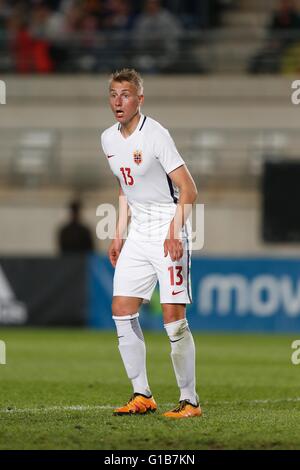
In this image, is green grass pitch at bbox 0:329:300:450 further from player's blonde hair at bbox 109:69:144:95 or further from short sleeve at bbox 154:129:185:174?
player's blonde hair at bbox 109:69:144:95

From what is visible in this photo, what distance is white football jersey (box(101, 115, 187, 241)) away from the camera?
25.4 ft

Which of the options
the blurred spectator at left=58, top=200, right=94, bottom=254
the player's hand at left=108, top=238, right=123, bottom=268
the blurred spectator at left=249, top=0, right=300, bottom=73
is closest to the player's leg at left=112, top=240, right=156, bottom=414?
the player's hand at left=108, top=238, right=123, bottom=268

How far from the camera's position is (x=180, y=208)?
25.0ft

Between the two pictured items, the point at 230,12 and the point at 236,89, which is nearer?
the point at 236,89

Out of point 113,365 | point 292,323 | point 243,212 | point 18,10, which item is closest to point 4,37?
point 18,10

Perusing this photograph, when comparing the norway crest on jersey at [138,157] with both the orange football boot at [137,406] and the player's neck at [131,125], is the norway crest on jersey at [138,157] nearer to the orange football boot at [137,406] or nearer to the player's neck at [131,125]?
the player's neck at [131,125]

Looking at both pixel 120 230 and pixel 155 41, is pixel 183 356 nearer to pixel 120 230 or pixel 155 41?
pixel 120 230

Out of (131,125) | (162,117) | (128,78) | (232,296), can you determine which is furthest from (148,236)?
(162,117)

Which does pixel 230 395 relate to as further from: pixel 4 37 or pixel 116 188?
pixel 4 37

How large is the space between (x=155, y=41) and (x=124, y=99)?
13.8 metres

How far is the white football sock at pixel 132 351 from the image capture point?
8000 mm

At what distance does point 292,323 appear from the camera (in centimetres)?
1730

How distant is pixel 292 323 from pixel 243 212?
326 centimetres

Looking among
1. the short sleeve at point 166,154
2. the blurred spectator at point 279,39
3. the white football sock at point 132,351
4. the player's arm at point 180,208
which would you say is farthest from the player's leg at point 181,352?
the blurred spectator at point 279,39
